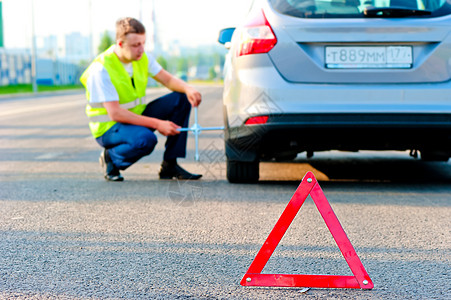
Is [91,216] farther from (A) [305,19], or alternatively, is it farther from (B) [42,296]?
(A) [305,19]

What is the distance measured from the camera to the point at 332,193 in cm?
513

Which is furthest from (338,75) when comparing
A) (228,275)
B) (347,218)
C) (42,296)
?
(42,296)

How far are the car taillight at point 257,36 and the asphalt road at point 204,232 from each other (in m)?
1.02

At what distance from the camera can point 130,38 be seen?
565 cm

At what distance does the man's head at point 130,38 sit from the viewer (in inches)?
221

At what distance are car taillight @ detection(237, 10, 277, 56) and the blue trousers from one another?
108 cm

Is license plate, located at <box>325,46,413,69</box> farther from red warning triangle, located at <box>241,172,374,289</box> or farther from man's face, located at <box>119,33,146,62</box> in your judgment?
red warning triangle, located at <box>241,172,374,289</box>

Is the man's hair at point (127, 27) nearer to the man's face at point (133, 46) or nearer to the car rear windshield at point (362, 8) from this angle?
the man's face at point (133, 46)

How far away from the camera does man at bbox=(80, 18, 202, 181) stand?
18.6 feet

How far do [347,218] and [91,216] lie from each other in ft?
4.96

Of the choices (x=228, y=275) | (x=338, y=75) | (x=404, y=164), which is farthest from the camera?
(x=404, y=164)

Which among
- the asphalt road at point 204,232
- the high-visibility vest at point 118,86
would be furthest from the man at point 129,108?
the asphalt road at point 204,232

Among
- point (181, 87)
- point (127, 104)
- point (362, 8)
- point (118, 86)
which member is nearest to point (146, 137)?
point (127, 104)

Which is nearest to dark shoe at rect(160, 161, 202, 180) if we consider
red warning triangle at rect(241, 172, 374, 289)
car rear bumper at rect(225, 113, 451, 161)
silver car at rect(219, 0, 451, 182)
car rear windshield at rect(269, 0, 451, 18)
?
car rear bumper at rect(225, 113, 451, 161)
